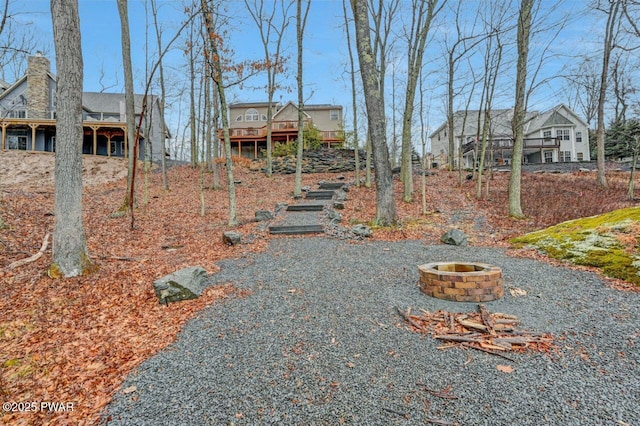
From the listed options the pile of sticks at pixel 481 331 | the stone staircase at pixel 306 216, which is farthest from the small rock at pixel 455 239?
the pile of sticks at pixel 481 331

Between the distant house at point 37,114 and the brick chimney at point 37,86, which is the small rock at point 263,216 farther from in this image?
the brick chimney at point 37,86

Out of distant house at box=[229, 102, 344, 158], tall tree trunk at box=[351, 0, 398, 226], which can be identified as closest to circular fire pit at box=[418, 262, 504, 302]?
tall tree trunk at box=[351, 0, 398, 226]

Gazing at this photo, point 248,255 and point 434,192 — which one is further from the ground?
point 434,192

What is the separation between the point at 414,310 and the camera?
3402 mm

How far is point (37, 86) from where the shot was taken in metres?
21.6

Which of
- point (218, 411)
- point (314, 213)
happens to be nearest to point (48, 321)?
point (218, 411)

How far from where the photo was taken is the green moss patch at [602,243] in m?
4.24

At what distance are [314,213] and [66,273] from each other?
22.0 ft

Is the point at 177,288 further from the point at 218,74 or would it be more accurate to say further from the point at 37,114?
the point at 37,114

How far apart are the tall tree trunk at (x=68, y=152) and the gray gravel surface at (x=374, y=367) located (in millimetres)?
2563

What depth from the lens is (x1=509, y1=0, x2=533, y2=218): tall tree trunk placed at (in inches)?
348

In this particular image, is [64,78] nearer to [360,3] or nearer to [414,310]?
[414,310]

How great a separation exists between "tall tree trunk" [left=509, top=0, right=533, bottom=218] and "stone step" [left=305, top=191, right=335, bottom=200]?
6410mm

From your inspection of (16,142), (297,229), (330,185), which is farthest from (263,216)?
(16,142)
